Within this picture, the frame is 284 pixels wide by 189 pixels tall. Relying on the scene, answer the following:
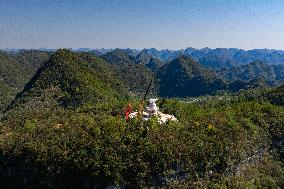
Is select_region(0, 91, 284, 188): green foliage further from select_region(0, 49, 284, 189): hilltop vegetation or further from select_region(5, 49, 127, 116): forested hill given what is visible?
select_region(5, 49, 127, 116): forested hill

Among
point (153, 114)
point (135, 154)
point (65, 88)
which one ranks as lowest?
point (65, 88)

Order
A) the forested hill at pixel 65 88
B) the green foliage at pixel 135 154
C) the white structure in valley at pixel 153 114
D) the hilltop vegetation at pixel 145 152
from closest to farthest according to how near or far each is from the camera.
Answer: the green foliage at pixel 135 154, the hilltop vegetation at pixel 145 152, the white structure in valley at pixel 153 114, the forested hill at pixel 65 88

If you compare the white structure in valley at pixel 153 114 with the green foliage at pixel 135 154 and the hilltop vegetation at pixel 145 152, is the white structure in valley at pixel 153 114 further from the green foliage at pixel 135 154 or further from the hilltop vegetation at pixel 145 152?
the green foliage at pixel 135 154

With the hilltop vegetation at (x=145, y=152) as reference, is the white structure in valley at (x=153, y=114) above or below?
above

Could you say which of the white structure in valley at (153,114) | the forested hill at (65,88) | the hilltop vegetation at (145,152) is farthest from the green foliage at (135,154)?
the forested hill at (65,88)

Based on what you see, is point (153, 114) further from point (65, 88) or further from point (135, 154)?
point (65, 88)

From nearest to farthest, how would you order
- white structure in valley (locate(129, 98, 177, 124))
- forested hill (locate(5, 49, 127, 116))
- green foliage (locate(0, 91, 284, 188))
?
green foliage (locate(0, 91, 284, 188)) → white structure in valley (locate(129, 98, 177, 124)) → forested hill (locate(5, 49, 127, 116))

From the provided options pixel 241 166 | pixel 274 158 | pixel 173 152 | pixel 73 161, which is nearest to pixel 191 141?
pixel 173 152

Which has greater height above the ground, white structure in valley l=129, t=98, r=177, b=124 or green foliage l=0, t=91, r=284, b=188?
white structure in valley l=129, t=98, r=177, b=124

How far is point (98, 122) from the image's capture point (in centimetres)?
5600

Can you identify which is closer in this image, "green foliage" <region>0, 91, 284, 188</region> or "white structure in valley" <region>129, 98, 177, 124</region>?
"green foliage" <region>0, 91, 284, 188</region>

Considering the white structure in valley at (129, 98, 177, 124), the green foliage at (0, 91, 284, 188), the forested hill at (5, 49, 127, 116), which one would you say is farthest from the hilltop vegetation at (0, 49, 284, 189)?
the forested hill at (5, 49, 127, 116)

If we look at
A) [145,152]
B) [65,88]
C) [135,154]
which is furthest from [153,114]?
[65,88]

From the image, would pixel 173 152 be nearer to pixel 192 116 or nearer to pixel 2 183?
pixel 192 116
